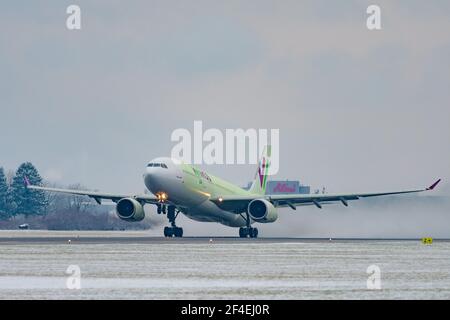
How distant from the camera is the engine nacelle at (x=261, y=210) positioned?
90625mm

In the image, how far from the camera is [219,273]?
41625 millimetres

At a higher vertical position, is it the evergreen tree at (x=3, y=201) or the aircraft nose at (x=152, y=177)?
the evergreen tree at (x=3, y=201)

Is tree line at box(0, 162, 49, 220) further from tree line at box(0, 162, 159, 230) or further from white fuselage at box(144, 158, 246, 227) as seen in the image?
white fuselage at box(144, 158, 246, 227)

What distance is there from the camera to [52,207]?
19012cm

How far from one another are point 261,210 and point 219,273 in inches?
1955

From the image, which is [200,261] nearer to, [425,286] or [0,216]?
[425,286]

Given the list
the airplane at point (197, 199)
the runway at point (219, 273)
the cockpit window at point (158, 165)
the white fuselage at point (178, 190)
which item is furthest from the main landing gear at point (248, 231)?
the runway at point (219, 273)

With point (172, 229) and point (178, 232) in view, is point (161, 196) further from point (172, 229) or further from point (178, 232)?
point (178, 232)

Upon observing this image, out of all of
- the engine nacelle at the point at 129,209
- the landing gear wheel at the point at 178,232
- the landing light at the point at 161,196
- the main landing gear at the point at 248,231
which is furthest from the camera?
the main landing gear at the point at 248,231

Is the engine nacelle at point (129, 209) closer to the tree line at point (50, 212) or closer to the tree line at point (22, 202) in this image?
the tree line at point (50, 212)

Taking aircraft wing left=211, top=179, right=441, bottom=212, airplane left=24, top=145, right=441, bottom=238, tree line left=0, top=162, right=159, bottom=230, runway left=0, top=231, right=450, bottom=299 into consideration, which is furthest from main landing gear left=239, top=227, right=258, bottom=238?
tree line left=0, top=162, right=159, bottom=230

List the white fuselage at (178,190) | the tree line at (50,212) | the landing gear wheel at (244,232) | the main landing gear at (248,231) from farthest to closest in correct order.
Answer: the tree line at (50,212) < the landing gear wheel at (244,232) < the main landing gear at (248,231) < the white fuselage at (178,190)

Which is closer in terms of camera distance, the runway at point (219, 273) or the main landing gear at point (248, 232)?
the runway at point (219, 273)
